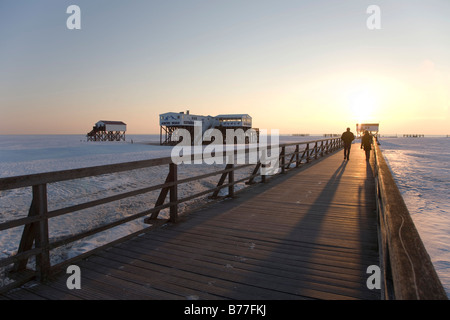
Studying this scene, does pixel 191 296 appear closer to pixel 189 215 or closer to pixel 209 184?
pixel 189 215

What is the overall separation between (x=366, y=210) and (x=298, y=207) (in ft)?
4.50

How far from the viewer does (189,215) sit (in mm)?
5613

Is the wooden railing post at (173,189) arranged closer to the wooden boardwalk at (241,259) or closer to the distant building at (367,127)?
the wooden boardwalk at (241,259)

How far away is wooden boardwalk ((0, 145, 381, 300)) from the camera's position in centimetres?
281

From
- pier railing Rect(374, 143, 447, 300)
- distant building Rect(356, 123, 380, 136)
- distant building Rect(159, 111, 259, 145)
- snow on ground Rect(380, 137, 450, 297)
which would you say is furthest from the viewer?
distant building Rect(356, 123, 380, 136)

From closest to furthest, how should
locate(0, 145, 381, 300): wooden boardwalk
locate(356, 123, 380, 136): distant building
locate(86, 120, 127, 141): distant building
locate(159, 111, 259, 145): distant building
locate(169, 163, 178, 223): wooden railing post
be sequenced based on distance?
locate(0, 145, 381, 300): wooden boardwalk → locate(169, 163, 178, 223): wooden railing post → locate(159, 111, 259, 145): distant building → locate(86, 120, 127, 141): distant building → locate(356, 123, 380, 136): distant building

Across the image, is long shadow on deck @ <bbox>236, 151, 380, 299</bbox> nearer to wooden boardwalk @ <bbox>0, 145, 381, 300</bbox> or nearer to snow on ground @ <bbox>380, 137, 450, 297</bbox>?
wooden boardwalk @ <bbox>0, 145, 381, 300</bbox>

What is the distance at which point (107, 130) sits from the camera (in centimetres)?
6481

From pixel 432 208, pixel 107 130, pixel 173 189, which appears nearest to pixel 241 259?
pixel 173 189

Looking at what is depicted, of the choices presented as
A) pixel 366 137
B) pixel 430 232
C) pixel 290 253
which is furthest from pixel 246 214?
pixel 366 137

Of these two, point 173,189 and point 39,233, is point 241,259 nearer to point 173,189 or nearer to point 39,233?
point 173,189

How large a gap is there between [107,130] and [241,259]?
221ft

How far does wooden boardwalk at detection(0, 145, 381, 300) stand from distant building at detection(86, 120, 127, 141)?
6478 centimetres

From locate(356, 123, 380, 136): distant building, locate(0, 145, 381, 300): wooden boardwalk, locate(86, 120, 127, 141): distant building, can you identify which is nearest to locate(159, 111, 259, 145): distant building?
locate(86, 120, 127, 141): distant building
